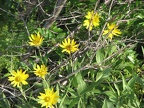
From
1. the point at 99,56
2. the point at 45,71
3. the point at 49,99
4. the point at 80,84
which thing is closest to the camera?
the point at 49,99

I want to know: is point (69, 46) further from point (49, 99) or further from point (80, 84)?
point (49, 99)

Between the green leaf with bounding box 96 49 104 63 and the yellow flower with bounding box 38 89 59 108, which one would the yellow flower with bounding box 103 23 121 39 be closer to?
the green leaf with bounding box 96 49 104 63

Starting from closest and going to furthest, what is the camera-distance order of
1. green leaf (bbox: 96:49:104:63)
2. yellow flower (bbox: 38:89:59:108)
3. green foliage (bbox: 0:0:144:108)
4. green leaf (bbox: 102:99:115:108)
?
yellow flower (bbox: 38:89:59:108), green leaf (bbox: 102:99:115:108), green foliage (bbox: 0:0:144:108), green leaf (bbox: 96:49:104:63)

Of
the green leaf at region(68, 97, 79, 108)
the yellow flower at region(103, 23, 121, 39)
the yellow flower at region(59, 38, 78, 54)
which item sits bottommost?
the green leaf at region(68, 97, 79, 108)

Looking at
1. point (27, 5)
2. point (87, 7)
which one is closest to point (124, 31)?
point (87, 7)

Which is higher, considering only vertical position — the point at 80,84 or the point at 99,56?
the point at 99,56

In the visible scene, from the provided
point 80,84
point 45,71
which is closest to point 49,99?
point 45,71

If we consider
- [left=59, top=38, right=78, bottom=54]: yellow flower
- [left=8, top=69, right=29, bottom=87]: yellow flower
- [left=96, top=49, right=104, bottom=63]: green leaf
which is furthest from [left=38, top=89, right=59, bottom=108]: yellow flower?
[left=96, top=49, right=104, bottom=63]: green leaf

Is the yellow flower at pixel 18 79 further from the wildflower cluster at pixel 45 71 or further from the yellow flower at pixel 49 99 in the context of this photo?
the yellow flower at pixel 49 99

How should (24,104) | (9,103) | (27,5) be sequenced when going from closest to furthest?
(24,104) < (9,103) < (27,5)

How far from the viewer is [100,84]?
2.20 meters

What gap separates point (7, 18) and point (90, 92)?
95 centimetres

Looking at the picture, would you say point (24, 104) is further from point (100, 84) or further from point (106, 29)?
point (106, 29)

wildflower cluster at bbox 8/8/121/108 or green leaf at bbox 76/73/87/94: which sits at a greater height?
wildflower cluster at bbox 8/8/121/108
